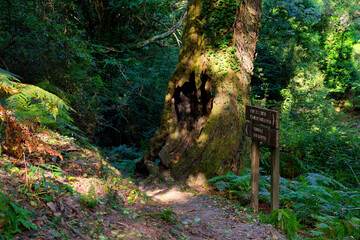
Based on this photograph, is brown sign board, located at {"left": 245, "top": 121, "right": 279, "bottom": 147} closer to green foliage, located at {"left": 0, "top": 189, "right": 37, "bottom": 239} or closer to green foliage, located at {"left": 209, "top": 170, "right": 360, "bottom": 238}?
green foliage, located at {"left": 209, "top": 170, "right": 360, "bottom": 238}

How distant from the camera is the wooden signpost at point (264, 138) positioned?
16.1ft

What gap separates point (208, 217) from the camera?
5.04 metres

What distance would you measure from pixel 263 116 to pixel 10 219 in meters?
4.18

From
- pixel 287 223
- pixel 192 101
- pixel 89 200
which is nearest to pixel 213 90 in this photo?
pixel 192 101

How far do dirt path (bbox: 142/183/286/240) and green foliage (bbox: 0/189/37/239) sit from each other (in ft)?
7.30

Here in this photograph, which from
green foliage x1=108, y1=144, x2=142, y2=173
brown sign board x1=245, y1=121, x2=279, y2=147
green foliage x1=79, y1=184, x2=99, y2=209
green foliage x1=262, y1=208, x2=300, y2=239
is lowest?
green foliage x1=108, y1=144, x2=142, y2=173

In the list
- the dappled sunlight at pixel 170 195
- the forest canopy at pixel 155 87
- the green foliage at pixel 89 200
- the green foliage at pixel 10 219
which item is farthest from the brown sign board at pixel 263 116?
the green foliage at pixel 10 219

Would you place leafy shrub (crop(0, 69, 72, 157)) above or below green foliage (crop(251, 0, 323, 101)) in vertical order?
below

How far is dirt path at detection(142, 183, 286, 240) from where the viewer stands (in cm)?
423

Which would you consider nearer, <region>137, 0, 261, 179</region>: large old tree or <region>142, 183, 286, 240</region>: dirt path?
<region>142, 183, 286, 240</region>: dirt path

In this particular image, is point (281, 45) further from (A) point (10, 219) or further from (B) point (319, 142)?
(A) point (10, 219)

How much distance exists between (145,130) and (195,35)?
758 centimetres

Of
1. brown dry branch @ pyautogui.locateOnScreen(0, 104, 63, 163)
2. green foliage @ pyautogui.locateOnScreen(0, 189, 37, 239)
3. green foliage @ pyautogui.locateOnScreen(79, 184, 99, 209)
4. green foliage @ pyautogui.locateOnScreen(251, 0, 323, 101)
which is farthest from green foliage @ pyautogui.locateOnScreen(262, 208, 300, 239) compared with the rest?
green foliage @ pyautogui.locateOnScreen(251, 0, 323, 101)

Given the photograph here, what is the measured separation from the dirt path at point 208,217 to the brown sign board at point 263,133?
1.39 metres
